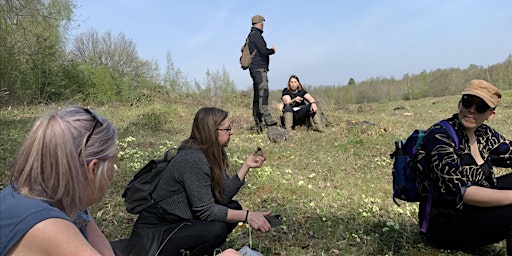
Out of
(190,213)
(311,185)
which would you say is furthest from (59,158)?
(311,185)

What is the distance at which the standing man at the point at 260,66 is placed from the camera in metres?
8.33

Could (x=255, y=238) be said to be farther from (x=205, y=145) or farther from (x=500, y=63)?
(x=500, y=63)

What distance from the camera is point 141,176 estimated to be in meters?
2.89

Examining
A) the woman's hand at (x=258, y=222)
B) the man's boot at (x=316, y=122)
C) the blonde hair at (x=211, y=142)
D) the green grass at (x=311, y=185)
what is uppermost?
the blonde hair at (x=211, y=142)

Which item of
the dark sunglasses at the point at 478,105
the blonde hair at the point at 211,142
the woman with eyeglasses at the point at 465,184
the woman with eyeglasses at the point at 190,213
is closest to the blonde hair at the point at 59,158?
the woman with eyeglasses at the point at 190,213

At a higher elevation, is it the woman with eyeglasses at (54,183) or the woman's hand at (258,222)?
the woman with eyeglasses at (54,183)

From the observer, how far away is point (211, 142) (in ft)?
9.62

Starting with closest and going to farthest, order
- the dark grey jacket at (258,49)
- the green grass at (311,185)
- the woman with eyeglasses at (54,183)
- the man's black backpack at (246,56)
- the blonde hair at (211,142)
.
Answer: the woman with eyeglasses at (54,183), the blonde hair at (211,142), the green grass at (311,185), the dark grey jacket at (258,49), the man's black backpack at (246,56)

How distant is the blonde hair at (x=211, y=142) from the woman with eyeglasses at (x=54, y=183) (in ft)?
4.59

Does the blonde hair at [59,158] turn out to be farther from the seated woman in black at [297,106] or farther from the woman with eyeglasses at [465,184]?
the seated woman in black at [297,106]

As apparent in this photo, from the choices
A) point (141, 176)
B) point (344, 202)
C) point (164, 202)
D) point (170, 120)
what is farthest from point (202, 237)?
point (170, 120)

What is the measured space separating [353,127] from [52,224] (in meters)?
8.02

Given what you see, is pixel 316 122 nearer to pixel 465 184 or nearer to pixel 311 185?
pixel 311 185

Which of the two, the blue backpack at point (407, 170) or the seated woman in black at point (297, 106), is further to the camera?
the seated woman in black at point (297, 106)
